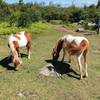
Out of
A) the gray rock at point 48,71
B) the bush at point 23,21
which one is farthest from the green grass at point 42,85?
the bush at point 23,21

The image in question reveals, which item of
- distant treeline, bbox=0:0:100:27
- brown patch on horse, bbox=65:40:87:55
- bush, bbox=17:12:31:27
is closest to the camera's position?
brown patch on horse, bbox=65:40:87:55

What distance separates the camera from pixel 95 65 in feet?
61.5

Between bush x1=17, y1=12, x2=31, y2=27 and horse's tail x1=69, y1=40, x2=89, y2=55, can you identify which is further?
bush x1=17, y1=12, x2=31, y2=27

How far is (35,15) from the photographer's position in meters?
44.9

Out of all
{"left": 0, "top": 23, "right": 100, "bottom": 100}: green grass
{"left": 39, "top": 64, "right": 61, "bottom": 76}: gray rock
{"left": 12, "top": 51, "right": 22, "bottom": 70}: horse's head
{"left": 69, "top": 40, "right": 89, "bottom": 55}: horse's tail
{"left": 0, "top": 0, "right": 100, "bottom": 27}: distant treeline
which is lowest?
{"left": 0, "top": 0, "right": 100, "bottom": 27}: distant treeline

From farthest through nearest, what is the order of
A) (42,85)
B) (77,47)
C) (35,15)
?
(35,15) → (77,47) → (42,85)

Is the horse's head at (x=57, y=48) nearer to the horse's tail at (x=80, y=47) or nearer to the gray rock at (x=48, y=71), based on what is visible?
the horse's tail at (x=80, y=47)

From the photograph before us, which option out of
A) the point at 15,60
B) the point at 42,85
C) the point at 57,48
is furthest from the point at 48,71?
the point at 57,48

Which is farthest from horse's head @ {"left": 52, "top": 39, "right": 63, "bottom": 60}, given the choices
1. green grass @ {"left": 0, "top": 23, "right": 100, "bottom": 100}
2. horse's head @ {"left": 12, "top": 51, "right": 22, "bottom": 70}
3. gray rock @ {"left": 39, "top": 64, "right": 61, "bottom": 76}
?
horse's head @ {"left": 12, "top": 51, "right": 22, "bottom": 70}

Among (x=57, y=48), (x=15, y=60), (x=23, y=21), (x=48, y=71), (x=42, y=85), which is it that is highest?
(x=57, y=48)

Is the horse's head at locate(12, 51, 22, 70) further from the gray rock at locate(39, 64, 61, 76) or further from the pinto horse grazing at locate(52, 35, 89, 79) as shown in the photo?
the pinto horse grazing at locate(52, 35, 89, 79)

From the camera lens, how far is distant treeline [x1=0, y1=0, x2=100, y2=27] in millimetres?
39031

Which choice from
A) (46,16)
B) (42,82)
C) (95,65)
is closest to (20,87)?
(42,82)

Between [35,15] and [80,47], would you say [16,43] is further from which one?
[35,15]
